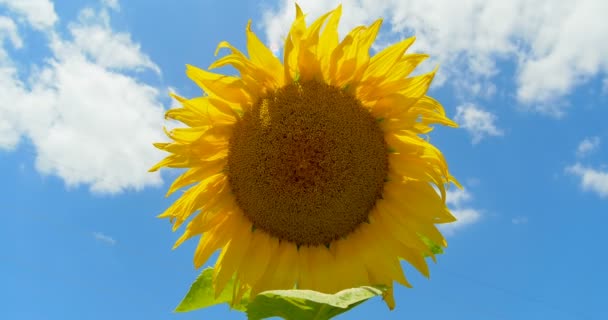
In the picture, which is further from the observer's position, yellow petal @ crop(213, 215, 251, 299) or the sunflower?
yellow petal @ crop(213, 215, 251, 299)

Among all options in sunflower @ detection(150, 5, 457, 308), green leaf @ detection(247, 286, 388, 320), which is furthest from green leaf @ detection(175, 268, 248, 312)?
green leaf @ detection(247, 286, 388, 320)

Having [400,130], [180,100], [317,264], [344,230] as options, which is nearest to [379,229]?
[344,230]

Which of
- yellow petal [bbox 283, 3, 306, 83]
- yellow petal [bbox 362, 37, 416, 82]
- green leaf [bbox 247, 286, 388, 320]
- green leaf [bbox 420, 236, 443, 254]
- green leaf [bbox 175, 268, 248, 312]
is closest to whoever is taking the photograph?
green leaf [bbox 247, 286, 388, 320]

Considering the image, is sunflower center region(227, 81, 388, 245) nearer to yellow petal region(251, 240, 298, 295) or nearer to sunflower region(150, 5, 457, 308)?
sunflower region(150, 5, 457, 308)

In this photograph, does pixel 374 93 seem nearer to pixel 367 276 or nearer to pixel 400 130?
pixel 400 130

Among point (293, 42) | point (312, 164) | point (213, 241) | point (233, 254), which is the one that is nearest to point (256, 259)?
point (233, 254)

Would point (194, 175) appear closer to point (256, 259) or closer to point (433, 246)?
point (256, 259)

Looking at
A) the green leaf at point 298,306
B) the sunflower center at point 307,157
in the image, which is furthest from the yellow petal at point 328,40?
the green leaf at point 298,306

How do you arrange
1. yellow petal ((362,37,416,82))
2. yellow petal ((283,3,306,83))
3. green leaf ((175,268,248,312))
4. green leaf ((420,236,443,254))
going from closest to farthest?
yellow petal ((283,3,306,83)) < yellow petal ((362,37,416,82)) < green leaf ((175,268,248,312)) < green leaf ((420,236,443,254))
